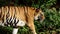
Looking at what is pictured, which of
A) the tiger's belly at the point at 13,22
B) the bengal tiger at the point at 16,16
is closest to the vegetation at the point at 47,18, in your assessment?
the bengal tiger at the point at 16,16

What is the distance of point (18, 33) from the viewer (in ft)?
23.5

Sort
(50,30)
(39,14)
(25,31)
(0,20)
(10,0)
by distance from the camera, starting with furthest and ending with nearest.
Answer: (10,0)
(50,30)
(25,31)
(39,14)
(0,20)

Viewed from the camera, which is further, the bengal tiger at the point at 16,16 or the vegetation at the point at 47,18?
the vegetation at the point at 47,18

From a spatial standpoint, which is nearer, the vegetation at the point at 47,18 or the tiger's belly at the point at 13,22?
the tiger's belly at the point at 13,22

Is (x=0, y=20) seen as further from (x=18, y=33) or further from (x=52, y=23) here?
(x=52, y=23)

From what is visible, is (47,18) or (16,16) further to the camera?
(47,18)

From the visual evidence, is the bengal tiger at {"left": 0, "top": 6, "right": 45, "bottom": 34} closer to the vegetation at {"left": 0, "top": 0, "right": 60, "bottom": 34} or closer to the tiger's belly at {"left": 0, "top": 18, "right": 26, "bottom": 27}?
the tiger's belly at {"left": 0, "top": 18, "right": 26, "bottom": 27}

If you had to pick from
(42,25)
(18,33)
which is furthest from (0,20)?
(42,25)

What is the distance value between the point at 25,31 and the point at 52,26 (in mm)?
1097

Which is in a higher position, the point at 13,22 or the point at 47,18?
the point at 47,18

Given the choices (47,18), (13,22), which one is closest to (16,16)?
(13,22)

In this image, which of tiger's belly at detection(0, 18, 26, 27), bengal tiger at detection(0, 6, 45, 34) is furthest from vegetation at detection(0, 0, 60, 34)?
tiger's belly at detection(0, 18, 26, 27)

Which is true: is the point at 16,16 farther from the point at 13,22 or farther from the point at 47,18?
the point at 47,18

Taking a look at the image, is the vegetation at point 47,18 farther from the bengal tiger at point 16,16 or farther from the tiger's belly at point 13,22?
the tiger's belly at point 13,22
